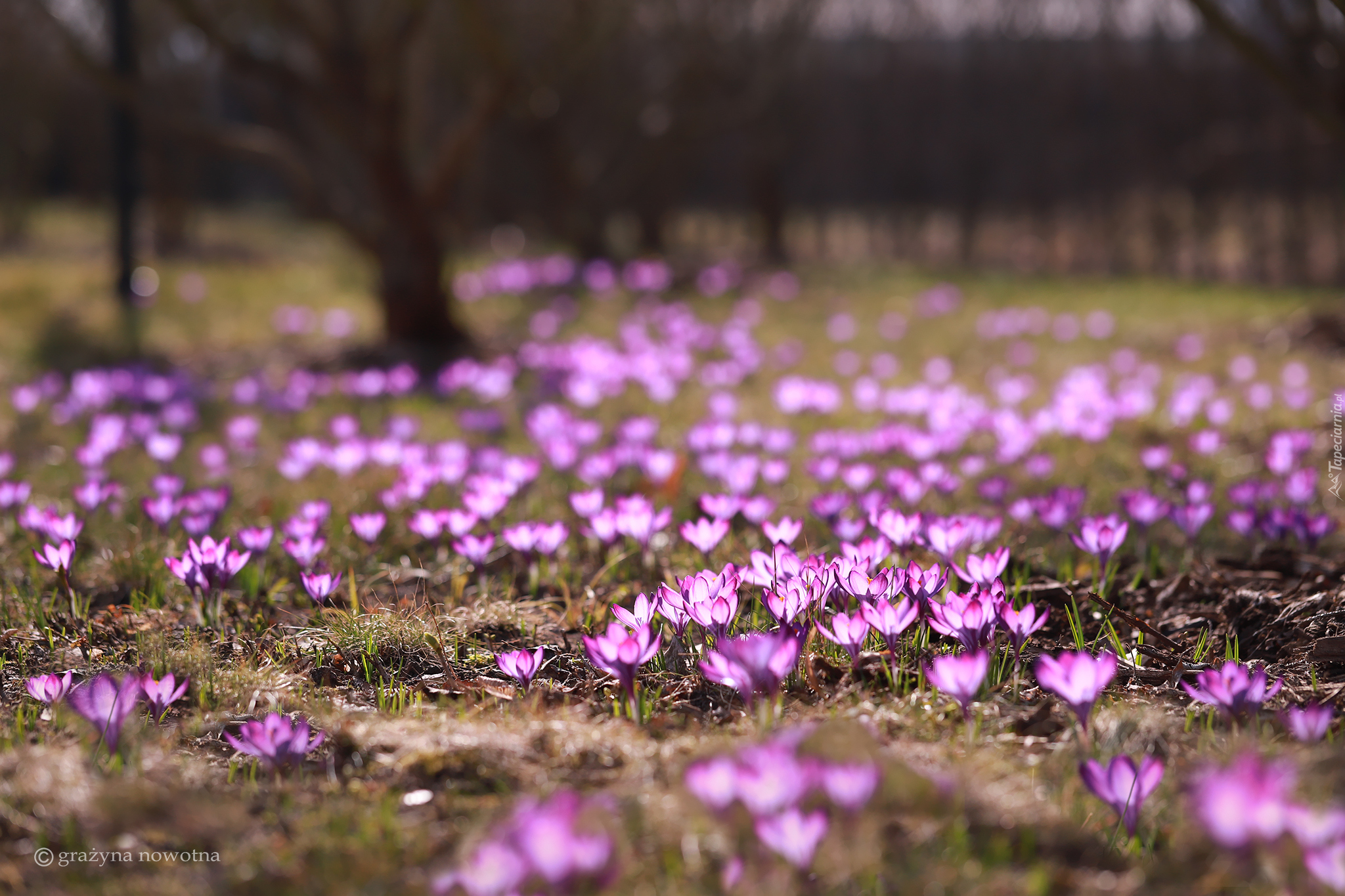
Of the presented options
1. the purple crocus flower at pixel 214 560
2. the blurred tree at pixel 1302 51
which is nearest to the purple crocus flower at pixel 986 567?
the purple crocus flower at pixel 214 560

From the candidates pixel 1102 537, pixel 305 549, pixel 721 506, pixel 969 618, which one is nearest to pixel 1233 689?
pixel 969 618

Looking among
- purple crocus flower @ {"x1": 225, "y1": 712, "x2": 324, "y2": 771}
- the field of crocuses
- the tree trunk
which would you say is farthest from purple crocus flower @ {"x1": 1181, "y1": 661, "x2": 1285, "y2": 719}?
the tree trunk

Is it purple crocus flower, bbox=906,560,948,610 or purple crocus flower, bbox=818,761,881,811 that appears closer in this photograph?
purple crocus flower, bbox=818,761,881,811

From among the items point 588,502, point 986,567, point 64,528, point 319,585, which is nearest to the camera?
point 986,567

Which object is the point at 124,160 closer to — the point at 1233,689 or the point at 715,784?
the point at 715,784

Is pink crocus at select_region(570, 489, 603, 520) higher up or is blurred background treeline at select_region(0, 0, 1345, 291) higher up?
blurred background treeline at select_region(0, 0, 1345, 291)

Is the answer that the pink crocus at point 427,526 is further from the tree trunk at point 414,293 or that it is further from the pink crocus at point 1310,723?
the tree trunk at point 414,293

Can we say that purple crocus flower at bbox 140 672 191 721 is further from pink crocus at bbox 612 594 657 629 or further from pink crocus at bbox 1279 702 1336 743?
pink crocus at bbox 1279 702 1336 743

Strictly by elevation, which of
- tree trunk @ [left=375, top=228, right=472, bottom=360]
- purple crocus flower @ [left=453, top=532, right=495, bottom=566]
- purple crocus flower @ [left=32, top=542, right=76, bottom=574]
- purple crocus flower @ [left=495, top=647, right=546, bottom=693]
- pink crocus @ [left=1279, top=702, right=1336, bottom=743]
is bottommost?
pink crocus @ [left=1279, top=702, right=1336, bottom=743]
